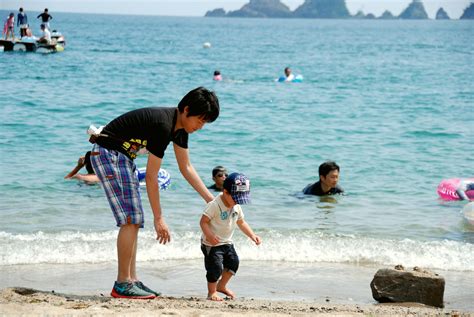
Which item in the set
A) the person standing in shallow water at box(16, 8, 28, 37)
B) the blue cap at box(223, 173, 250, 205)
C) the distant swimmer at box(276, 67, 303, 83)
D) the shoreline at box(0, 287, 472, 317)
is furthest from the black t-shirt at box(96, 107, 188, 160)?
the person standing in shallow water at box(16, 8, 28, 37)

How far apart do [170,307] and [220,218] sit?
88 cm

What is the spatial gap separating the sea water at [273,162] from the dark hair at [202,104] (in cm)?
285

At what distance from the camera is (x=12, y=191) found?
11.1m

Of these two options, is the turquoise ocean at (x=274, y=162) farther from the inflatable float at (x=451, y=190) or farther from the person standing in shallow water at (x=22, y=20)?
the person standing in shallow water at (x=22, y=20)

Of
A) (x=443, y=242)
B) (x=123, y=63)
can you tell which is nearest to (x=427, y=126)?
(x=443, y=242)

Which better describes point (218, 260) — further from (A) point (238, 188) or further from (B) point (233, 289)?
(B) point (233, 289)

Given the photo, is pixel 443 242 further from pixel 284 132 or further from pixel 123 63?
pixel 123 63

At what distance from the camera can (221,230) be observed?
5875 millimetres

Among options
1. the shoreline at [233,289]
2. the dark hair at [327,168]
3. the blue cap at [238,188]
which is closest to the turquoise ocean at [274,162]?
the shoreline at [233,289]

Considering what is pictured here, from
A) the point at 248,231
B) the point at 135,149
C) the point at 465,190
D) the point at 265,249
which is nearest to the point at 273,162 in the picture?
the point at 465,190

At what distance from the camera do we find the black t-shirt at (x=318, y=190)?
11242 mm

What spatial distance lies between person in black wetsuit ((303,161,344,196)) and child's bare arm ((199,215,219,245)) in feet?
17.9

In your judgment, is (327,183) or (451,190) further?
(451,190)

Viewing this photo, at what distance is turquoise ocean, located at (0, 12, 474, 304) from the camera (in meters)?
8.27
